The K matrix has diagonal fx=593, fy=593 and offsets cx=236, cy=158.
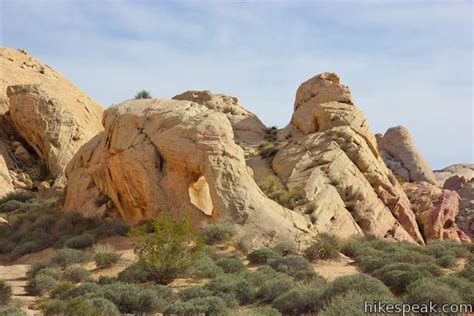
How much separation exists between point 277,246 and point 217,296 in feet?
21.5

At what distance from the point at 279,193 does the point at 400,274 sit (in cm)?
1069

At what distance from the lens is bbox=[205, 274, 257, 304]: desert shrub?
12520mm

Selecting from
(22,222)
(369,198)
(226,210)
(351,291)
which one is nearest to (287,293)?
(351,291)

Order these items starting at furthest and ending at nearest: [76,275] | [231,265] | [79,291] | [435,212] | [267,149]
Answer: [267,149]
[435,212]
[231,265]
[76,275]
[79,291]

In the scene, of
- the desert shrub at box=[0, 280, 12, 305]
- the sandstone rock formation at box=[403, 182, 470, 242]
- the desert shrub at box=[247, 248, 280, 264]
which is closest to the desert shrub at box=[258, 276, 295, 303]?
the desert shrub at box=[247, 248, 280, 264]

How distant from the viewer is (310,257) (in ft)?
59.1

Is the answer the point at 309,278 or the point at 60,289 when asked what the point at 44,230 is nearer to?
the point at 60,289

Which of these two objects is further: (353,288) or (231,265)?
(231,265)

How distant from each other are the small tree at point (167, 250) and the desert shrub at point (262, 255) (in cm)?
179

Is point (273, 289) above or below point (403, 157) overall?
below

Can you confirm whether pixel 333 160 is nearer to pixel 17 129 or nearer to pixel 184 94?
pixel 184 94

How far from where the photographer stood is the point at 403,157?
42.7 metres

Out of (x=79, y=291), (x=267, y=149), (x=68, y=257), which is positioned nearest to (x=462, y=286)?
(x=79, y=291)

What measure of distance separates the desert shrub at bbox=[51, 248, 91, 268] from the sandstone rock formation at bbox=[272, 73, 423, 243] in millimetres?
8589
